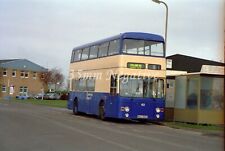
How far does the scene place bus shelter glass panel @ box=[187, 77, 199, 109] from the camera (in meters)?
24.8

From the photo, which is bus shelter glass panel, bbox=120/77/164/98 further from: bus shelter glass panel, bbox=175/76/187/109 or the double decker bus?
bus shelter glass panel, bbox=175/76/187/109

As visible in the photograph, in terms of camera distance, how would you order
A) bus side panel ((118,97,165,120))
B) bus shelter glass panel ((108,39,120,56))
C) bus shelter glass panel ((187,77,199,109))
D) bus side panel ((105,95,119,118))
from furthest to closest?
1. bus shelter glass panel ((187,77,199,109))
2. bus shelter glass panel ((108,39,120,56))
3. bus side panel ((105,95,119,118))
4. bus side panel ((118,97,165,120))

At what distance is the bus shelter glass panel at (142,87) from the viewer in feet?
79.4

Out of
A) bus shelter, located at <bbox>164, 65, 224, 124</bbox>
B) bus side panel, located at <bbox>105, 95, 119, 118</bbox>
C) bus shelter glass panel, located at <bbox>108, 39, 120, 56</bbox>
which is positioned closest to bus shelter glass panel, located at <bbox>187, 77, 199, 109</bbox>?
bus shelter, located at <bbox>164, 65, 224, 124</bbox>

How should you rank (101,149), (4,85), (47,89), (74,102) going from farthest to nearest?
(47,89)
(4,85)
(74,102)
(101,149)

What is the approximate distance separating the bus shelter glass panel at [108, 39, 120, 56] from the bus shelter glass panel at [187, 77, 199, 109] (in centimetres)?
450

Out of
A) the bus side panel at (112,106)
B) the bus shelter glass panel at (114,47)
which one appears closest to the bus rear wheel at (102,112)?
the bus side panel at (112,106)

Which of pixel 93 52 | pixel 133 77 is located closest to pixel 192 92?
pixel 133 77

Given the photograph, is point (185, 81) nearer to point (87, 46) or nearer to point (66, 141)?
point (87, 46)

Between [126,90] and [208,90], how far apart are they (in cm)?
440

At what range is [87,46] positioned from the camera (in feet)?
98.0

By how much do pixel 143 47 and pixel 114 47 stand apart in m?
1.57

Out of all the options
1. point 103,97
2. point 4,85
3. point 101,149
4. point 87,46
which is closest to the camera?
point 101,149

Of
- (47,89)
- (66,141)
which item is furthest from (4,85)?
(66,141)
